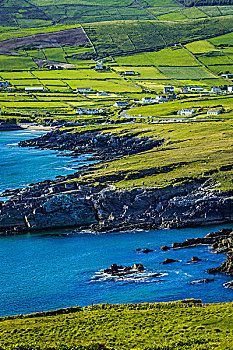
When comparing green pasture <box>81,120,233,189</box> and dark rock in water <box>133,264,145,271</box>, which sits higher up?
green pasture <box>81,120,233,189</box>

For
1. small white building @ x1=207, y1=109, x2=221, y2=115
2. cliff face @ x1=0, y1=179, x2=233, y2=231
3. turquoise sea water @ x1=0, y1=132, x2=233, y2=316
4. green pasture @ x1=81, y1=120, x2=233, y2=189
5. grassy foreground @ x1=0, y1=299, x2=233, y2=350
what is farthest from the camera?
small white building @ x1=207, y1=109, x2=221, y2=115

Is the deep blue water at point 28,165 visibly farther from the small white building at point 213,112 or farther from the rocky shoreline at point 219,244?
the small white building at point 213,112

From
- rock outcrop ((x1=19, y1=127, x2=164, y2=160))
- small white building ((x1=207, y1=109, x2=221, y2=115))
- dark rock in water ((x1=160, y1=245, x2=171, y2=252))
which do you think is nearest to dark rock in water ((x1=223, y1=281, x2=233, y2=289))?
dark rock in water ((x1=160, y1=245, x2=171, y2=252))

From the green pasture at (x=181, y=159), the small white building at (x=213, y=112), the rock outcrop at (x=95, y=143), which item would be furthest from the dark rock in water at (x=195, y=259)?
the small white building at (x=213, y=112)

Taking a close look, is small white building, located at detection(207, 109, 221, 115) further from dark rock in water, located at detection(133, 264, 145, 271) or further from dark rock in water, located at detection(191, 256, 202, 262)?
dark rock in water, located at detection(133, 264, 145, 271)

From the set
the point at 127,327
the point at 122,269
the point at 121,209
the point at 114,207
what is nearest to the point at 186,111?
the point at 114,207

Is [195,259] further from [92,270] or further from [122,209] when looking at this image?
[122,209]

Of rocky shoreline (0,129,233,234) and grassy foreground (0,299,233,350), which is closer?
grassy foreground (0,299,233,350)
